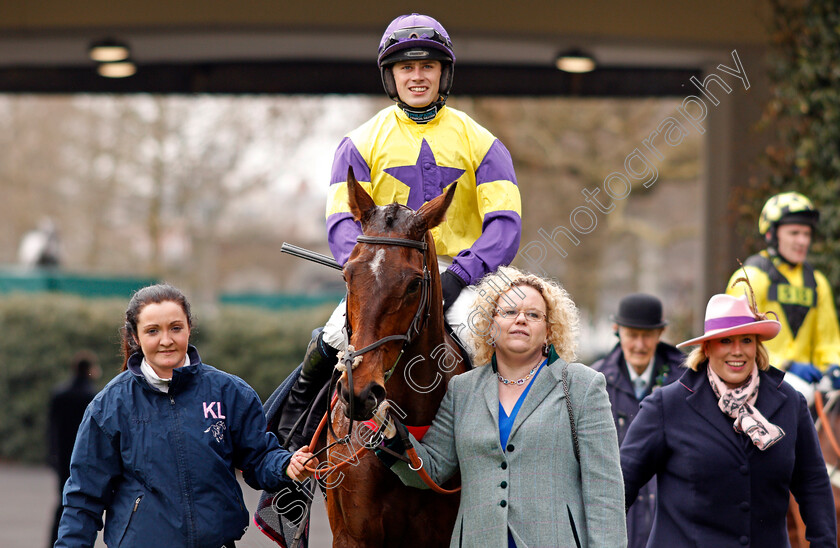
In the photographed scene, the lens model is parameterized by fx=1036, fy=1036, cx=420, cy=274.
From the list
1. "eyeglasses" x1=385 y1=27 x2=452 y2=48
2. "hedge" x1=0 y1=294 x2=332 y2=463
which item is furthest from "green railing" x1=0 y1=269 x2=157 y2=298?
"eyeglasses" x1=385 y1=27 x2=452 y2=48

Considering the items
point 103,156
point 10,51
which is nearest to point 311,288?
point 103,156

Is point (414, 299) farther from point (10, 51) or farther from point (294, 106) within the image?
point (294, 106)

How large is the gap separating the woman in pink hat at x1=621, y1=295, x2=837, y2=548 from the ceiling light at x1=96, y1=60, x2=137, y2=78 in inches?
364

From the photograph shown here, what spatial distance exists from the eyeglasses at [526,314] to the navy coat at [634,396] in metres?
2.44

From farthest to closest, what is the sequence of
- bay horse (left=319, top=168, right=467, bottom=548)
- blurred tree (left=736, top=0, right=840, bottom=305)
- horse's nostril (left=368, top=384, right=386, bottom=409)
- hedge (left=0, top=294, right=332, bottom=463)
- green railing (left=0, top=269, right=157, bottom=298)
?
green railing (left=0, top=269, right=157, bottom=298), hedge (left=0, top=294, right=332, bottom=463), blurred tree (left=736, top=0, right=840, bottom=305), bay horse (left=319, top=168, right=467, bottom=548), horse's nostril (left=368, top=384, right=386, bottom=409)

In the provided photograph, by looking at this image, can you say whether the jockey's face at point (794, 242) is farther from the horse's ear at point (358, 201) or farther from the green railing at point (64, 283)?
the green railing at point (64, 283)

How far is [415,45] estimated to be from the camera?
4578 millimetres

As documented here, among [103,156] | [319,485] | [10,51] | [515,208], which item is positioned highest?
[103,156]

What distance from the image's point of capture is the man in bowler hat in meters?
6.26

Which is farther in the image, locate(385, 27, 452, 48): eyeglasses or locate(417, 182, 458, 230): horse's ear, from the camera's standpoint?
locate(385, 27, 452, 48): eyeglasses

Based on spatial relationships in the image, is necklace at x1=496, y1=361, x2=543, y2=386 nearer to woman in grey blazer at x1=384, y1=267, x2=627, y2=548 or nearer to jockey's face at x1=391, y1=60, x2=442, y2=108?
woman in grey blazer at x1=384, y1=267, x2=627, y2=548

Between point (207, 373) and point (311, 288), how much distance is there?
101 ft

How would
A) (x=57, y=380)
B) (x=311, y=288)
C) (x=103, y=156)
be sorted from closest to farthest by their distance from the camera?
(x=57, y=380) → (x=103, y=156) → (x=311, y=288)

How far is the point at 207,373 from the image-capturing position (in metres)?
4.07
